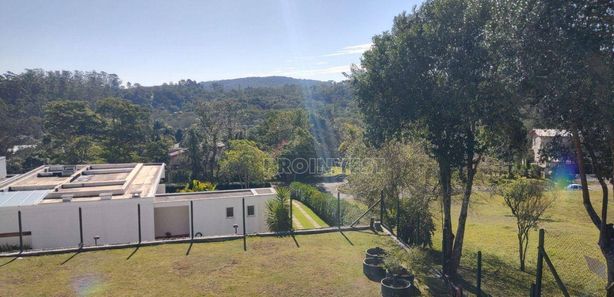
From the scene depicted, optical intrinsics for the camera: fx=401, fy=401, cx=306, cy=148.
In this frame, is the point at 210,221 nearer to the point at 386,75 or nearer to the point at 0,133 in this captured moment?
the point at 386,75

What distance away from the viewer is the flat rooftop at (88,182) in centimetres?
1798

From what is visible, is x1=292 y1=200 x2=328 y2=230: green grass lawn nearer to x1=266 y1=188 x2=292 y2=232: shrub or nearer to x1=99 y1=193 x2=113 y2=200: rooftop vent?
x1=266 y1=188 x2=292 y2=232: shrub

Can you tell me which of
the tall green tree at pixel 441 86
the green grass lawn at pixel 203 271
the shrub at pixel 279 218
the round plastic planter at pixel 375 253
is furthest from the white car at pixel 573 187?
the round plastic planter at pixel 375 253

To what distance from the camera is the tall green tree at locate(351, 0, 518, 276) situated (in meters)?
9.82

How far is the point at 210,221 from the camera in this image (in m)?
18.7

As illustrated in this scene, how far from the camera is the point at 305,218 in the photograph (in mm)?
24281

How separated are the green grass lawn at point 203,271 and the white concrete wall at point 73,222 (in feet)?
15.3

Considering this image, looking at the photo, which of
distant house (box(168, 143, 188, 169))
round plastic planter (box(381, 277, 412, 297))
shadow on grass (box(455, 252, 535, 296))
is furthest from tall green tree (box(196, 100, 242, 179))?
round plastic planter (box(381, 277, 412, 297))

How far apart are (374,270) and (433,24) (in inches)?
266

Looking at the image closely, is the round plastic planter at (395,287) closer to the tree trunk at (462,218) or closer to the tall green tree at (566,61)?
the tree trunk at (462,218)

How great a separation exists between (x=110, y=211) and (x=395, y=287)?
12.5 m

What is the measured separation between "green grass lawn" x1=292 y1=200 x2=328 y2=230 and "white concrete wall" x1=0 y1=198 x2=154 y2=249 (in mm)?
8308

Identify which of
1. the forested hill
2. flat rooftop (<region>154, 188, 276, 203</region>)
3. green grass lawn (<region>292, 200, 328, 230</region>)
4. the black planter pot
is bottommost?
green grass lawn (<region>292, 200, 328, 230</region>)

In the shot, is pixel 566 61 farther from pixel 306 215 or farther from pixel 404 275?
pixel 306 215
